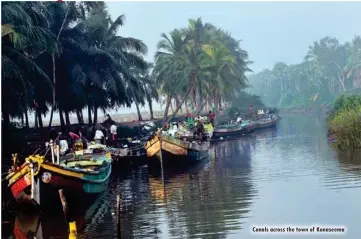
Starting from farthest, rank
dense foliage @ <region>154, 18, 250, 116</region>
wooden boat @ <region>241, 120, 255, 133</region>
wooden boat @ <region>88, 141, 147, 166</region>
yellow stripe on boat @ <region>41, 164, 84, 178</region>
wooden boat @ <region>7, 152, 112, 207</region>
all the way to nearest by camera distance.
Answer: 1. dense foliage @ <region>154, 18, 250, 116</region>
2. wooden boat @ <region>241, 120, 255, 133</region>
3. wooden boat @ <region>88, 141, 147, 166</region>
4. yellow stripe on boat @ <region>41, 164, 84, 178</region>
5. wooden boat @ <region>7, 152, 112, 207</region>

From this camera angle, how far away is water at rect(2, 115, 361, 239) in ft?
36.7

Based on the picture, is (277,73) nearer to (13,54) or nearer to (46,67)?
(46,67)

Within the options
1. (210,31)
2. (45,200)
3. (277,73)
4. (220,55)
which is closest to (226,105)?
(210,31)

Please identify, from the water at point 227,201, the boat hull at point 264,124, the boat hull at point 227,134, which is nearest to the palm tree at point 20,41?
the water at point 227,201

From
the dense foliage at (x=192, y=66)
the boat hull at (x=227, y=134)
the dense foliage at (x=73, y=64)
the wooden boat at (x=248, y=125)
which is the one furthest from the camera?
the dense foliage at (x=192, y=66)

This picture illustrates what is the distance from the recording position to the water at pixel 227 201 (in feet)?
36.7

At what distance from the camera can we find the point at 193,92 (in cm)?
4375

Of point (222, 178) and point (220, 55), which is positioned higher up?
point (220, 55)

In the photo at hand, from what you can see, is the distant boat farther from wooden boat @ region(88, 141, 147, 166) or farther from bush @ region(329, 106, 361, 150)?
bush @ region(329, 106, 361, 150)

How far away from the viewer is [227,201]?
44.9 feet

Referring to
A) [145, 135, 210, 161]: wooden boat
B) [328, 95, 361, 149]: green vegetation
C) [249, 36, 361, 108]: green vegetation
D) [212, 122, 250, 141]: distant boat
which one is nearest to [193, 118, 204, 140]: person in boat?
[145, 135, 210, 161]: wooden boat

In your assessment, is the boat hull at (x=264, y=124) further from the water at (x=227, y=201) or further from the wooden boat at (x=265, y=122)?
the water at (x=227, y=201)

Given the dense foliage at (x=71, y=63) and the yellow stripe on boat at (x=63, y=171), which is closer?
the yellow stripe on boat at (x=63, y=171)

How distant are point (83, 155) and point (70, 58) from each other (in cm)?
1082
